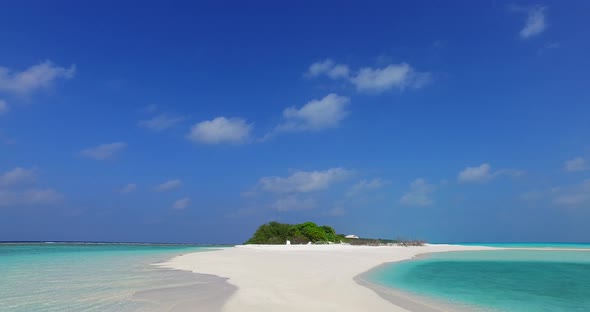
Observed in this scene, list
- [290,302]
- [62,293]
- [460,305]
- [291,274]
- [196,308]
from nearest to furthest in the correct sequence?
[196,308], [290,302], [460,305], [62,293], [291,274]

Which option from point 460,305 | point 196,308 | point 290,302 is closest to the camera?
point 196,308

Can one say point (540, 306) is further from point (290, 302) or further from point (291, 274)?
point (291, 274)

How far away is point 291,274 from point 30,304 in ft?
25.4

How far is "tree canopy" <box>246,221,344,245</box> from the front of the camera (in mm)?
51781

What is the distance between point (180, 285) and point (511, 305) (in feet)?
27.8

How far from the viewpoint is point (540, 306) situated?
930 cm

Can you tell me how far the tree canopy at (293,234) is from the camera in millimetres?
51781

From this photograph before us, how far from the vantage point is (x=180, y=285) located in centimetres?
1138

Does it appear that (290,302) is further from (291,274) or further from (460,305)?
(291,274)


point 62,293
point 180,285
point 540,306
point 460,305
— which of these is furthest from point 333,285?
point 62,293

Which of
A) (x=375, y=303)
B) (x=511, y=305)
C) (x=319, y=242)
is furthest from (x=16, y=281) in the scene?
(x=319, y=242)

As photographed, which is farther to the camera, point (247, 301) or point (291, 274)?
point (291, 274)

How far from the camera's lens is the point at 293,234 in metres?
52.7

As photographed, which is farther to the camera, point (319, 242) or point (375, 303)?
point (319, 242)
